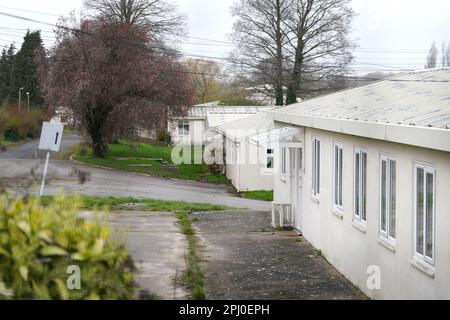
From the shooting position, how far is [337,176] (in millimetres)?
12414

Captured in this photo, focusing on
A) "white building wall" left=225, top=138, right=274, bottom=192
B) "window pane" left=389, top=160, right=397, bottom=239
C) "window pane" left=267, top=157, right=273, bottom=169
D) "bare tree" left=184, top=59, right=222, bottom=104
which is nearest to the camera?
"window pane" left=389, top=160, right=397, bottom=239

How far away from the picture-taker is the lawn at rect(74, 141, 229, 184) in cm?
3703

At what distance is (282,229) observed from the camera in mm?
16484

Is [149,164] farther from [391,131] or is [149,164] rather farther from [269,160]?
[391,131]

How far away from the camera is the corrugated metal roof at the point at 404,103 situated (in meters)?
8.60

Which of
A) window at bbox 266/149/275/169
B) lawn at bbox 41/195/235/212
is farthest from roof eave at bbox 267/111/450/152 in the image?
window at bbox 266/149/275/169

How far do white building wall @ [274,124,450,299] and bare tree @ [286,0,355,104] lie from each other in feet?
109

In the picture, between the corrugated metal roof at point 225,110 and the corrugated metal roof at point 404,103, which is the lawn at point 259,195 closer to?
the corrugated metal roof at point 404,103

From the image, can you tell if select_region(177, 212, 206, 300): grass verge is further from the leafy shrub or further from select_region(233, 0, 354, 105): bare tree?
the leafy shrub

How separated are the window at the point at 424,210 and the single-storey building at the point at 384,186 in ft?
0.04
